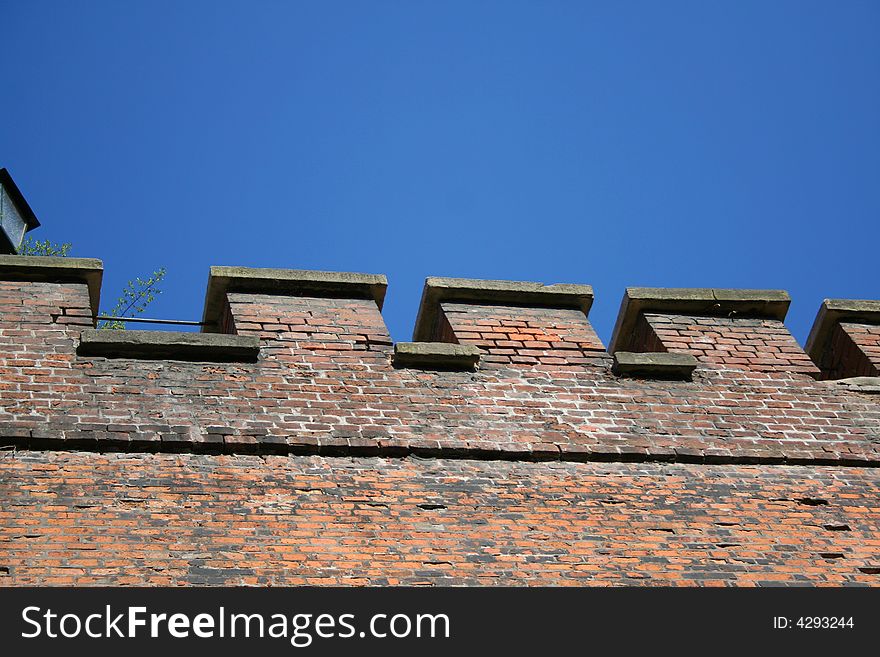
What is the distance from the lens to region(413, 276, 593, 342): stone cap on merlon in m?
8.00

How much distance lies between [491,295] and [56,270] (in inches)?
102

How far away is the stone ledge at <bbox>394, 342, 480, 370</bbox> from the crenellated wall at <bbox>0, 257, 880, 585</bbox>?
13 mm

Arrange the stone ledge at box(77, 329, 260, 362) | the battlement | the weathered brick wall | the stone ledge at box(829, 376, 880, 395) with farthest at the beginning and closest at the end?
the weathered brick wall, the stone ledge at box(829, 376, 880, 395), the stone ledge at box(77, 329, 260, 362), the battlement

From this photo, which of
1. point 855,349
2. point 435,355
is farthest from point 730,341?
point 435,355

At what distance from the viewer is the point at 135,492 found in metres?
6.13

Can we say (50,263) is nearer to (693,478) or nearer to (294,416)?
(294,416)

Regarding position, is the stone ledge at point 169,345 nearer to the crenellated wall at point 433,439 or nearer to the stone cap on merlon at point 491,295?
the crenellated wall at point 433,439

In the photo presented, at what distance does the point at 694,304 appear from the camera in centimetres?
827

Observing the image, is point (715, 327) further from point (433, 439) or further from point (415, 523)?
point (415, 523)

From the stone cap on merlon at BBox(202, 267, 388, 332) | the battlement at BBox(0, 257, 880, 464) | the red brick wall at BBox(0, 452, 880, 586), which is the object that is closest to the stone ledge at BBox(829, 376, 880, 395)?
the battlement at BBox(0, 257, 880, 464)

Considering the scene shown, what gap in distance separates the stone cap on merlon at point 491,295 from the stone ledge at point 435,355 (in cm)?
61

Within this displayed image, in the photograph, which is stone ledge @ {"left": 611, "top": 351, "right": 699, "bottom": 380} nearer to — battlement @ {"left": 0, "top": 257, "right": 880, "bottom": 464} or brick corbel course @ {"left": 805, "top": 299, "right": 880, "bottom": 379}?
battlement @ {"left": 0, "top": 257, "right": 880, "bottom": 464}

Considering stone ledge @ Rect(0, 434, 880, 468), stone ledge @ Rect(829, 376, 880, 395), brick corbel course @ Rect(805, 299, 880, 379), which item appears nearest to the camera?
stone ledge @ Rect(0, 434, 880, 468)
